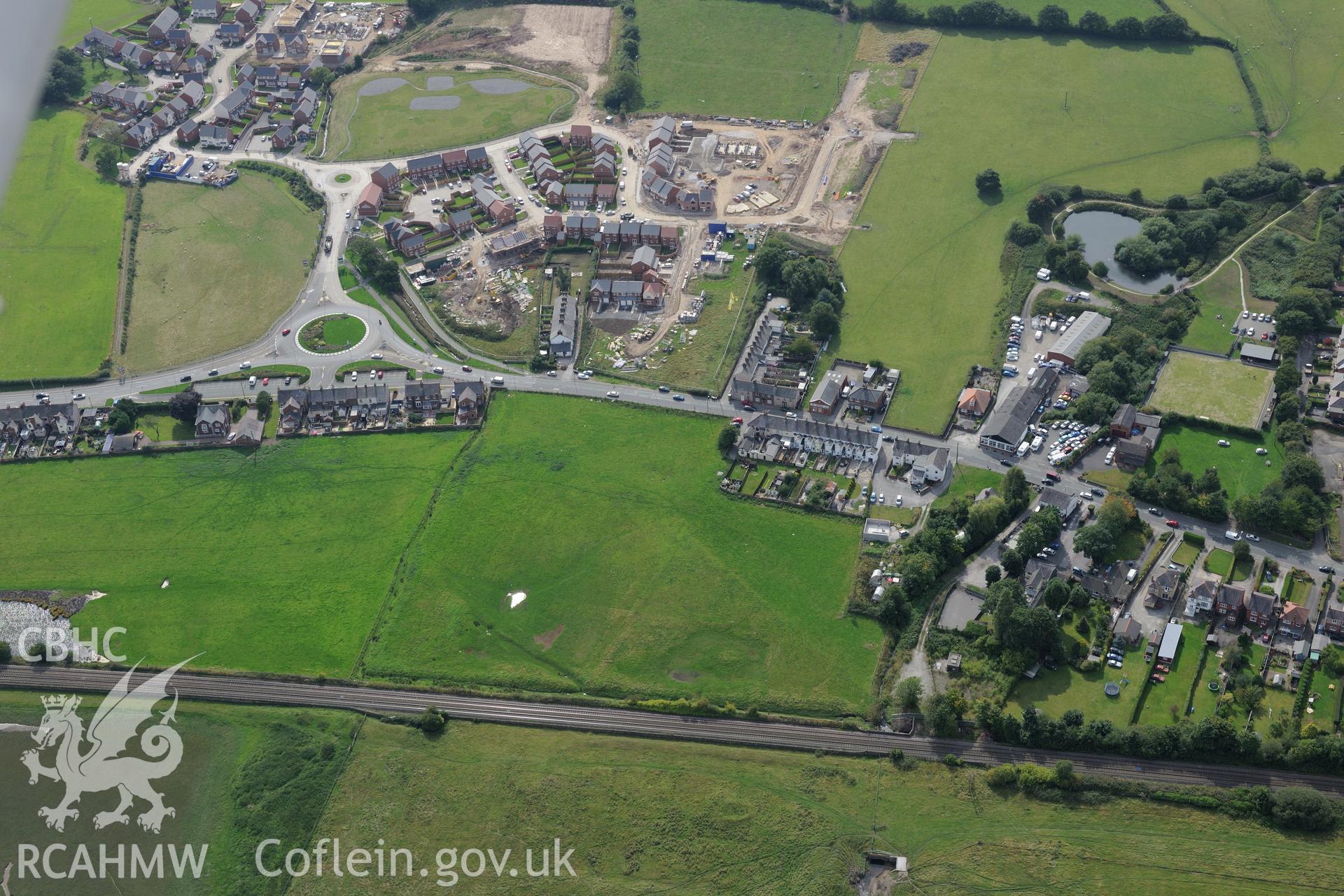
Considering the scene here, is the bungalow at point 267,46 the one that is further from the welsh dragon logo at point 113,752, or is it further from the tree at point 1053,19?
the tree at point 1053,19

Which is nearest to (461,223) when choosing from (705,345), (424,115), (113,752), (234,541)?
(424,115)

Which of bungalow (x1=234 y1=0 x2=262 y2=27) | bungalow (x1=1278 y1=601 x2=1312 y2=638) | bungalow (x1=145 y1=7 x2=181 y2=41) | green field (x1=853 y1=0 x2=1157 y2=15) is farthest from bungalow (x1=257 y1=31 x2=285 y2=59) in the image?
bungalow (x1=1278 y1=601 x2=1312 y2=638)

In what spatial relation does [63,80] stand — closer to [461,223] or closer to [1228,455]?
[461,223]

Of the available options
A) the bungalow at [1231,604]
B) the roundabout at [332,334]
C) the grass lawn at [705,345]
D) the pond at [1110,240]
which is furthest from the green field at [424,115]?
the bungalow at [1231,604]

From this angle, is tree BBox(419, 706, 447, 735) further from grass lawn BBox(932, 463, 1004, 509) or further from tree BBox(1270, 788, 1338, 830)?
tree BBox(1270, 788, 1338, 830)

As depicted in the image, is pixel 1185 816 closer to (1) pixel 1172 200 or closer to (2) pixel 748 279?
(2) pixel 748 279

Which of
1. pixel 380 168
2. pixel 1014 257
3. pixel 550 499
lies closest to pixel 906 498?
pixel 550 499
